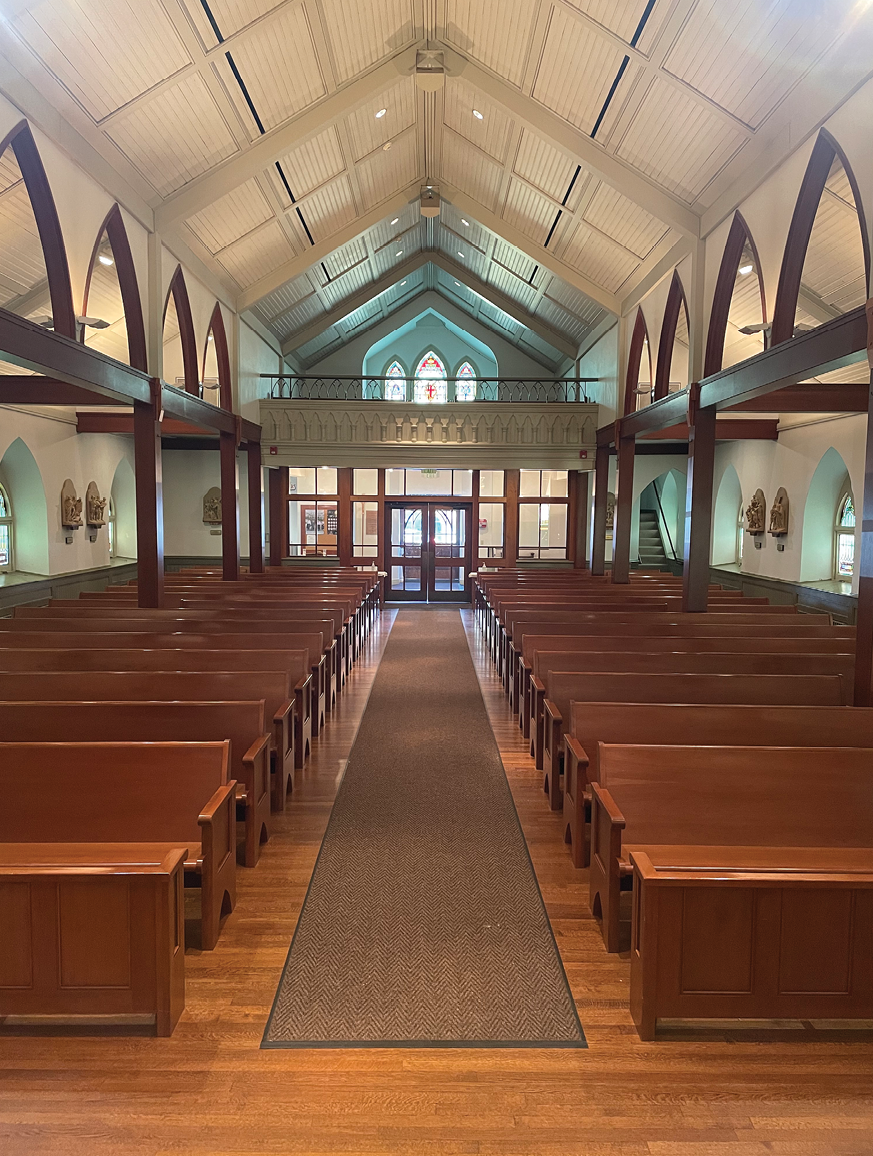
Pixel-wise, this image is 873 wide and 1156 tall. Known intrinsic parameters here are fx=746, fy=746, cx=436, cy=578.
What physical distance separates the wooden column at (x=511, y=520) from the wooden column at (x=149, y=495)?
843 cm

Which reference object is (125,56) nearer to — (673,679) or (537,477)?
(673,679)

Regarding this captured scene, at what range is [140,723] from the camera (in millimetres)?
4168

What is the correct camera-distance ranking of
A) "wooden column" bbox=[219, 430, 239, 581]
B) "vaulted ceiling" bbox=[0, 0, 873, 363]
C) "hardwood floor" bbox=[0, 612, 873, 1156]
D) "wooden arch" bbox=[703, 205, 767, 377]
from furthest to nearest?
"wooden column" bbox=[219, 430, 239, 581] < "wooden arch" bbox=[703, 205, 767, 377] < "vaulted ceiling" bbox=[0, 0, 873, 363] < "hardwood floor" bbox=[0, 612, 873, 1156]

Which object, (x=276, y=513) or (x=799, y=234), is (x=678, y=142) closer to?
(x=799, y=234)

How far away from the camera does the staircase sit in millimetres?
17125

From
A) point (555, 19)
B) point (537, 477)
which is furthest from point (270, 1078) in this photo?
point (537, 477)

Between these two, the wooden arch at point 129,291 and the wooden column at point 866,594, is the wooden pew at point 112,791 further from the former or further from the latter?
the wooden arch at point 129,291

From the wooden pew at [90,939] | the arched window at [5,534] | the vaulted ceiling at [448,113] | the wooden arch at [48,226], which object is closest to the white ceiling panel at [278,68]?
the vaulted ceiling at [448,113]

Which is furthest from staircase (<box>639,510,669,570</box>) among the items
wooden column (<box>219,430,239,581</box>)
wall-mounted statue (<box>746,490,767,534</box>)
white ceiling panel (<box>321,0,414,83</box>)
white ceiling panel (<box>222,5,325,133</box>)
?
white ceiling panel (<box>222,5,325,133</box>)

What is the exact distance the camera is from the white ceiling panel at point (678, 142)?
22.6 feet

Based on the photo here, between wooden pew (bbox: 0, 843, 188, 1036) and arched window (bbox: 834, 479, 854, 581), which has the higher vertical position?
arched window (bbox: 834, 479, 854, 581)

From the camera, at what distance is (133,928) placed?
2.58 m

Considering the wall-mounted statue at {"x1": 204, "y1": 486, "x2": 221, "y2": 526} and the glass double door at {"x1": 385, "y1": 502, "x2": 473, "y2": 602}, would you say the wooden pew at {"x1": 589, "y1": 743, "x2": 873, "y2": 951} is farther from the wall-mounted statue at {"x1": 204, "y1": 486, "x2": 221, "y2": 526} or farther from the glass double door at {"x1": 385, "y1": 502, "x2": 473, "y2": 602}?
the wall-mounted statue at {"x1": 204, "y1": 486, "x2": 221, "y2": 526}

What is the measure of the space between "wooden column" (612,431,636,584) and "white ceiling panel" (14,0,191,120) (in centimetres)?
746
